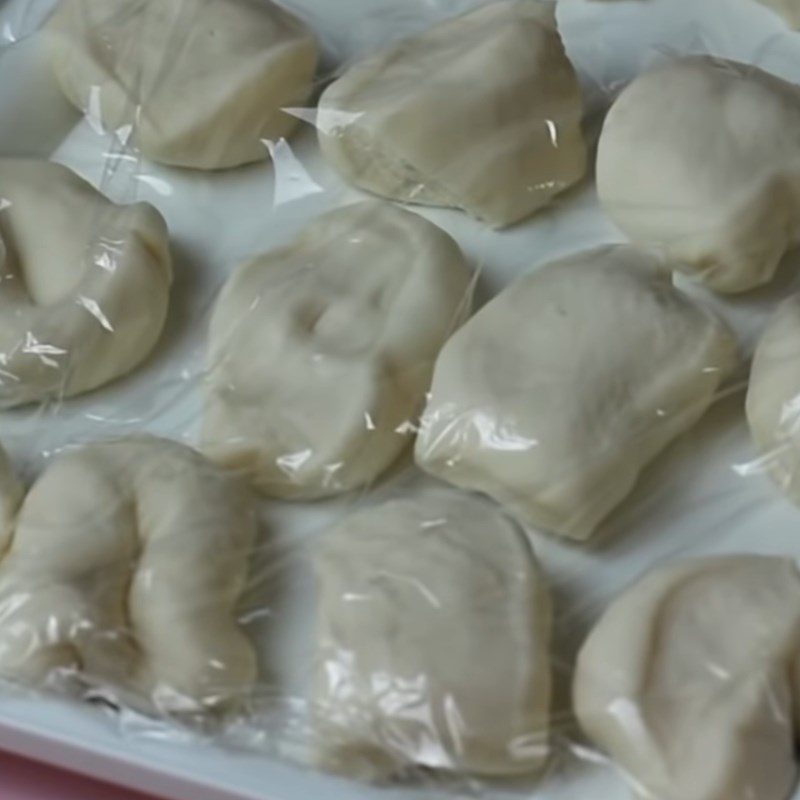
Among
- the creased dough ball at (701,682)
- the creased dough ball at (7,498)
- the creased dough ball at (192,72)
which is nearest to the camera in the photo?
the creased dough ball at (701,682)

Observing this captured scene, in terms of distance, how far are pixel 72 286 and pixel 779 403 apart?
14.6 inches

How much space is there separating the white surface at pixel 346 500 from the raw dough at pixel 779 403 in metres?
0.01

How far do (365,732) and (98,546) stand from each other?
6.1 inches

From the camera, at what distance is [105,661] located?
646 millimetres

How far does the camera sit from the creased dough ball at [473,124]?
30.5 inches

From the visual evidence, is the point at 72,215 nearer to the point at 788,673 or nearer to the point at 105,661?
the point at 105,661

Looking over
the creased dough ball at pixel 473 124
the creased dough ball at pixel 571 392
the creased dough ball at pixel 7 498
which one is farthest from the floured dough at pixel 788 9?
the creased dough ball at pixel 7 498

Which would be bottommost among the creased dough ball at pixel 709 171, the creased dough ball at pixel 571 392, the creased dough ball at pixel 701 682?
the creased dough ball at pixel 701 682

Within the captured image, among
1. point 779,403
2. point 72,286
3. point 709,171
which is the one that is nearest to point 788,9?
point 709,171

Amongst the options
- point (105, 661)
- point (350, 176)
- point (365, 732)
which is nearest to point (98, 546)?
point (105, 661)

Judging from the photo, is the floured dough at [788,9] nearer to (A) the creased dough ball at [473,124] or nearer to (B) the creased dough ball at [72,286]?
(A) the creased dough ball at [473,124]

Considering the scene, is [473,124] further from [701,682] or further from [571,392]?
[701,682]

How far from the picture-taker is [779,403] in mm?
661

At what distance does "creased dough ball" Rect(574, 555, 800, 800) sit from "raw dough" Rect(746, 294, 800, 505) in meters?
0.06
